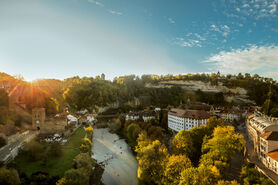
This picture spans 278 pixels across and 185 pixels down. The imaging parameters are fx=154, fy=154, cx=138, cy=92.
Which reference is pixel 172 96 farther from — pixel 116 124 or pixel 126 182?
pixel 126 182

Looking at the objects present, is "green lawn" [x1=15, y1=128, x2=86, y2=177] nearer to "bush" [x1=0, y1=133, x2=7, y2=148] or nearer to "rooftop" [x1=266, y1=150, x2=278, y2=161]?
"bush" [x1=0, y1=133, x2=7, y2=148]

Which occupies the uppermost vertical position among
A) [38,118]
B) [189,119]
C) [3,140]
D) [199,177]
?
[38,118]

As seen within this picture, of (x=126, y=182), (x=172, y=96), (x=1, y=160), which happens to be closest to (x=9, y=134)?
(x=1, y=160)

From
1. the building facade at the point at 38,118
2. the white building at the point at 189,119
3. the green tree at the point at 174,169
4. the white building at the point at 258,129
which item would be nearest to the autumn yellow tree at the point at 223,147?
the green tree at the point at 174,169

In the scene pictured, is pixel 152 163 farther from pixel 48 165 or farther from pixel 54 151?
pixel 54 151

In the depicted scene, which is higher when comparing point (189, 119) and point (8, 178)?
point (189, 119)

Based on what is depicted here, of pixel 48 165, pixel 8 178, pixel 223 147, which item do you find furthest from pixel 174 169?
pixel 8 178

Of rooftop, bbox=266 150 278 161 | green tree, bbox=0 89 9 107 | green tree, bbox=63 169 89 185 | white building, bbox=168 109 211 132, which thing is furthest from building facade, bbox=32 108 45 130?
rooftop, bbox=266 150 278 161
